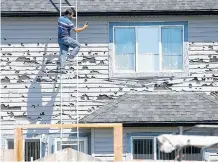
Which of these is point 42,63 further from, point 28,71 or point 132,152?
point 132,152

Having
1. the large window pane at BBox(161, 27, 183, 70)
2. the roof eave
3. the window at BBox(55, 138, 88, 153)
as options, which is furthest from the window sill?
the window at BBox(55, 138, 88, 153)

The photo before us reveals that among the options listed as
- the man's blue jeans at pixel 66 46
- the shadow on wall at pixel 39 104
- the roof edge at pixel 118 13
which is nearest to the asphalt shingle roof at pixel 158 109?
the shadow on wall at pixel 39 104

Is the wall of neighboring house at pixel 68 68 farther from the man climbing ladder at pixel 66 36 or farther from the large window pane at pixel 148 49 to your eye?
the man climbing ladder at pixel 66 36

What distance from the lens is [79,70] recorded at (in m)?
25.2

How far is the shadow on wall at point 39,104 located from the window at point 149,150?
2436 millimetres

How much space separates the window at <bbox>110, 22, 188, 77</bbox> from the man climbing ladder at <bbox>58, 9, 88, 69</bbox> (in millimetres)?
1371

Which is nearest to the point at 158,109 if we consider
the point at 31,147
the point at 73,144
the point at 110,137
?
the point at 110,137

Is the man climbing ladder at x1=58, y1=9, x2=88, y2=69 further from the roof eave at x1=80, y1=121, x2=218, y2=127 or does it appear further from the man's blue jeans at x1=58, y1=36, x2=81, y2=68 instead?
the roof eave at x1=80, y1=121, x2=218, y2=127

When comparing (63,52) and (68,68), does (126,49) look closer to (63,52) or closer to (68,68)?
(68,68)

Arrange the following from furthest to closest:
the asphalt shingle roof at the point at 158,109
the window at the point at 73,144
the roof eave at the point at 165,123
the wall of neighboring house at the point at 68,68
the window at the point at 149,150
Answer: the wall of neighboring house at the point at 68,68 → the window at the point at 73,144 → the window at the point at 149,150 → the asphalt shingle roof at the point at 158,109 → the roof eave at the point at 165,123

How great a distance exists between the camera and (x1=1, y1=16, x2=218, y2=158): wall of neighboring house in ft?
82.2

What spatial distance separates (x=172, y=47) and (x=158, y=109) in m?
1.85

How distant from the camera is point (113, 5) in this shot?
25406 mm

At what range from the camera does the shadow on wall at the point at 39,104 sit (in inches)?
984
